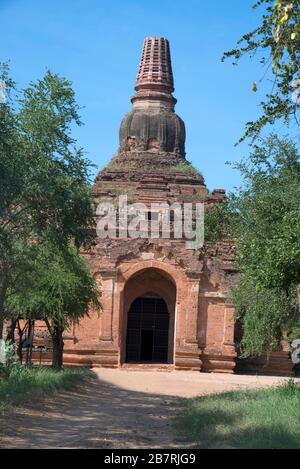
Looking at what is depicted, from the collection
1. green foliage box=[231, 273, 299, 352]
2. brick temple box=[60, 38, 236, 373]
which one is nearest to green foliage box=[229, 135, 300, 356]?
green foliage box=[231, 273, 299, 352]

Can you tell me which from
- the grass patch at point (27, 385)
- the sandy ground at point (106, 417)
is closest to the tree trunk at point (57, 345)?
the sandy ground at point (106, 417)

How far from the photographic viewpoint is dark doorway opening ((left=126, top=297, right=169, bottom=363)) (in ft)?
102

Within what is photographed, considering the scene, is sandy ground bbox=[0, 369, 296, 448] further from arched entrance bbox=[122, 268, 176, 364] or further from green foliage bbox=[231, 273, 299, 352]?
arched entrance bbox=[122, 268, 176, 364]

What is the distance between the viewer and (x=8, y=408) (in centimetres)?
1269

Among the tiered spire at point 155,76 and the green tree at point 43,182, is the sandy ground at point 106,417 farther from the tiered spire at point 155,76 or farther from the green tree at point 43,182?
the tiered spire at point 155,76

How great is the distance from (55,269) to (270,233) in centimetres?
741

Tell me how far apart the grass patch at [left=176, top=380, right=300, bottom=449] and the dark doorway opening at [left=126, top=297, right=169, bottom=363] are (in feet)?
52.4

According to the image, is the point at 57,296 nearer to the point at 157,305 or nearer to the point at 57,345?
the point at 57,345

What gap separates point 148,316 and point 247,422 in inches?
805

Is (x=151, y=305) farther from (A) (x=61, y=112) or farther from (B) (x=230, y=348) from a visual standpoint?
(A) (x=61, y=112)

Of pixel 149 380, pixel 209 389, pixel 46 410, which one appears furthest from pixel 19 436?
pixel 149 380

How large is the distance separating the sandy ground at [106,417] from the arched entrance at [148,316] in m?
6.96

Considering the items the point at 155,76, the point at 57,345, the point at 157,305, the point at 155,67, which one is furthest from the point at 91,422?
the point at 155,67

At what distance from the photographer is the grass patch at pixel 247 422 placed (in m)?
9.63
